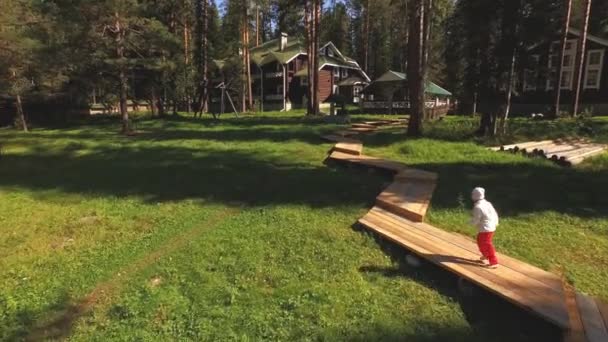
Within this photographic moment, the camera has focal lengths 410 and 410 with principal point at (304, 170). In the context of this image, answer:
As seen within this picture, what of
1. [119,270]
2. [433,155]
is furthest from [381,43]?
[119,270]

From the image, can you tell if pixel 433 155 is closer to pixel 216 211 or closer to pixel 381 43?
pixel 216 211

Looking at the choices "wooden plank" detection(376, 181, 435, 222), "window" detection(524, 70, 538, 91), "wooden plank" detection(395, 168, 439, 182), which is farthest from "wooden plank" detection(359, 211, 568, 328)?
"window" detection(524, 70, 538, 91)

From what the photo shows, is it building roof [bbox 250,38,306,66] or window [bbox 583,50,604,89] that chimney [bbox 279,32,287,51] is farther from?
window [bbox 583,50,604,89]

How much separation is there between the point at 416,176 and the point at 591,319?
4.93 m

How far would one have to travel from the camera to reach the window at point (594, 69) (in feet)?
93.4

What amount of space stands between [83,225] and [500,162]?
9515 mm

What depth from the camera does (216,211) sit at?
744 cm

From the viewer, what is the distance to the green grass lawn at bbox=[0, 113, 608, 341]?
168 inches

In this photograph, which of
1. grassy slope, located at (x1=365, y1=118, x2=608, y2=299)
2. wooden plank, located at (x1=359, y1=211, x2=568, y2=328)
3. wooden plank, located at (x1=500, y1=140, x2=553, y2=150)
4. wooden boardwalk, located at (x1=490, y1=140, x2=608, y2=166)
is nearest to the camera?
wooden plank, located at (x1=359, y1=211, x2=568, y2=328)

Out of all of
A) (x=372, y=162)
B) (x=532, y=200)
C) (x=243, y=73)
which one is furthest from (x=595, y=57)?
(x=532, y=200)

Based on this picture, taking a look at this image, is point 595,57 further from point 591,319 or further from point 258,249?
point 258,249

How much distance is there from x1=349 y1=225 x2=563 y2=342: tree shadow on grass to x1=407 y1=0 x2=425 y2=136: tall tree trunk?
10.2 meters

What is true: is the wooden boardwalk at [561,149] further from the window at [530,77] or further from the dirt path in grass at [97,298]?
the dirt path in grass at [97,298]

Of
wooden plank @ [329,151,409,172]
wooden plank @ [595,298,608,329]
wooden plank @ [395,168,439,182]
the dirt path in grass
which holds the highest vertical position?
wooden plank @ [329,151,409,172]
